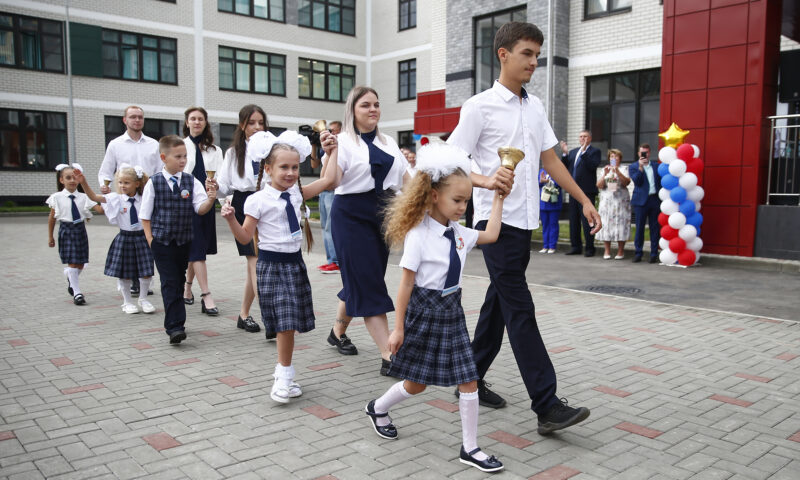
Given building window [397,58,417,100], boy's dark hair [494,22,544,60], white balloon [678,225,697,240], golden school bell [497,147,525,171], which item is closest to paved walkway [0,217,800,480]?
golden school bell [497,147,525,171]

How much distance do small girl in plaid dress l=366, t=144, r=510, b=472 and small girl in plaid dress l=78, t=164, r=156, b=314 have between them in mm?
4298

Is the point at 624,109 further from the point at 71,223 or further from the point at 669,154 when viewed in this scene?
the point at 71,223

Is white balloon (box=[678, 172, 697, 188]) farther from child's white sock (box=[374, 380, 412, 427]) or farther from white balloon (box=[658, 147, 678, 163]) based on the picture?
child's white sock (box=[374, 380, 412, 427])

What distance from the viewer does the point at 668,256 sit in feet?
34.1

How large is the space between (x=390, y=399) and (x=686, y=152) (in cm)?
853

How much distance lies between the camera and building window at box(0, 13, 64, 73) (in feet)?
79.9

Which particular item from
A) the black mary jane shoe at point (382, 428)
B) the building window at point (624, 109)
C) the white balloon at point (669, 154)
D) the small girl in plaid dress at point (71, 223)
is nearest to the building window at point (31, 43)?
the building window at point (624, 109)

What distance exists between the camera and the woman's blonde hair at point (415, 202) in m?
3.17

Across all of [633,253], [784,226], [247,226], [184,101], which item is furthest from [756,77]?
[184,101]

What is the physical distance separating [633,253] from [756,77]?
3.48 m

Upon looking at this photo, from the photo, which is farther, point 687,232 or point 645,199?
point 645,199

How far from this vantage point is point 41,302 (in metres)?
7.26

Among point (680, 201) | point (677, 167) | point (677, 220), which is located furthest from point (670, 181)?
point (677, 220)

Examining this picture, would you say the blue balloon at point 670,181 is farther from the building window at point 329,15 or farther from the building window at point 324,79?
the building window at point 329,15
